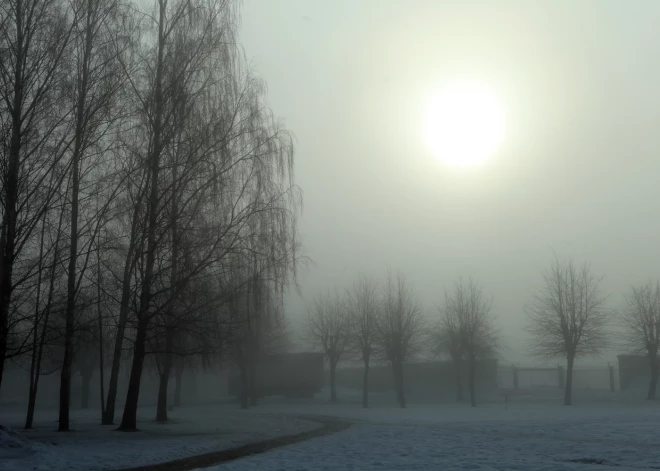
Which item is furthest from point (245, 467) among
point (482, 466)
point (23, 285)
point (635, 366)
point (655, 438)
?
point (635, 366)

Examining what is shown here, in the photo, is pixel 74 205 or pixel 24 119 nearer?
pixel 24 119

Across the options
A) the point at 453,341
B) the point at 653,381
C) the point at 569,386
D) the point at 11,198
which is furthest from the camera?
the point at 453,341

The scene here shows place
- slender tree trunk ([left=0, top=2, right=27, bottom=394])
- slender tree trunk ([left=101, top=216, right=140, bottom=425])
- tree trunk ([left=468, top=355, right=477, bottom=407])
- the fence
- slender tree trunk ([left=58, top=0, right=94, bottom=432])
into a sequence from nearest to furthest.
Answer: slender tree trunk ([left=0, top=2, right=27, bottom=394]) < slender tree trunk ([left=58, top=0, right=94, bottom=432]) < slender tree trunk ([left=101, top=216, right=140, bottom=425]) < tree trunk ([left=468, top=355, right=477, bottom=407]) < the fence

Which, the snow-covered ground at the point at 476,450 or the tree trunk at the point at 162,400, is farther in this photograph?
the tree trunk at the point at 162,400

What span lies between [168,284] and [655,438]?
1550 cm

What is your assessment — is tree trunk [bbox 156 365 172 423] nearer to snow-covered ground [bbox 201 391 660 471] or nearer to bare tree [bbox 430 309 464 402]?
snow-covered ground [bbox 201 391 660 471]

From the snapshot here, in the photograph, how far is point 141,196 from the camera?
20609 mm

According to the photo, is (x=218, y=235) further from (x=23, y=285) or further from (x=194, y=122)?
(x=23, y=285)

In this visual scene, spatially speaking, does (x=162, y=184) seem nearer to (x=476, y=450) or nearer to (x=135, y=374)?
(x=135, y=374)

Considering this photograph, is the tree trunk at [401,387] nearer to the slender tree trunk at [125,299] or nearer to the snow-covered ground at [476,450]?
the snow-covered ground at [476,450]

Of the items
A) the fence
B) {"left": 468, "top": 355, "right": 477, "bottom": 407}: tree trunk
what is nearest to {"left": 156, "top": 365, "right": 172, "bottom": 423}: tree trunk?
{"left": 468, "top": 355, "right": 477, "bottom": 407}: tree trunk

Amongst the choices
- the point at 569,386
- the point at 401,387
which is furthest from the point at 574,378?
the point at 401,387

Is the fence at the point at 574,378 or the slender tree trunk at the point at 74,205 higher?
the slender tree trunk at the point at 74,205

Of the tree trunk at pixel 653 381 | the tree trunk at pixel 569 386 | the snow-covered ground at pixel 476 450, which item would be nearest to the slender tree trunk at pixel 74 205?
the snow-covered ground at pixel 476 450
